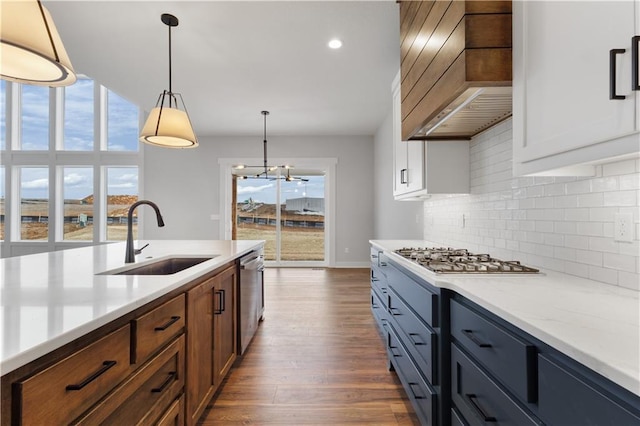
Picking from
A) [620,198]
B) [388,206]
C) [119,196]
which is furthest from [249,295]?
[119,196]

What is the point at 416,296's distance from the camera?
1590 mm

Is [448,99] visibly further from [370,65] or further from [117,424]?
[370,65]

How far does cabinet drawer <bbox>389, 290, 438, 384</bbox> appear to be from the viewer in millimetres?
1393

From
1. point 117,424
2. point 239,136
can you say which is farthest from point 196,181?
point 117,424

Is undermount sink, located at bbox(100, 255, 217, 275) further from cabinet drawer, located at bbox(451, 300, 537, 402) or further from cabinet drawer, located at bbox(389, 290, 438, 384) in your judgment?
cabinet drawer, located at bbox(451, 300, 537, 402)

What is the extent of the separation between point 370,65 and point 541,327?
3.34 m

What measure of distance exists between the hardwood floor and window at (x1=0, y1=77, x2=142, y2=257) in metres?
4.90

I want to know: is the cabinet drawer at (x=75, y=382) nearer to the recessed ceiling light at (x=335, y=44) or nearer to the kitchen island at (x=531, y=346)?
the kitchen island at (x=531, y=346)

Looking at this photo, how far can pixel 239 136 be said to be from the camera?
259 inches

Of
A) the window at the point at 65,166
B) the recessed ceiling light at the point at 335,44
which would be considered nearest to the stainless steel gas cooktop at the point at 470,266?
the recessed ceiling light at the point at 335,44

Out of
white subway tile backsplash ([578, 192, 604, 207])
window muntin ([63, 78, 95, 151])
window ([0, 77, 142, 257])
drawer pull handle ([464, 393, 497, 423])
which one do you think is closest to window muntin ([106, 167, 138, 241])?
window ([0, 77, 142, 257])

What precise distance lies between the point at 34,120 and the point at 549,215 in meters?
8.98

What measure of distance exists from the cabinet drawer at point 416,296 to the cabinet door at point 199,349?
1111 mm

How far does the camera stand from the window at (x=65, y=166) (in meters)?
6.46
